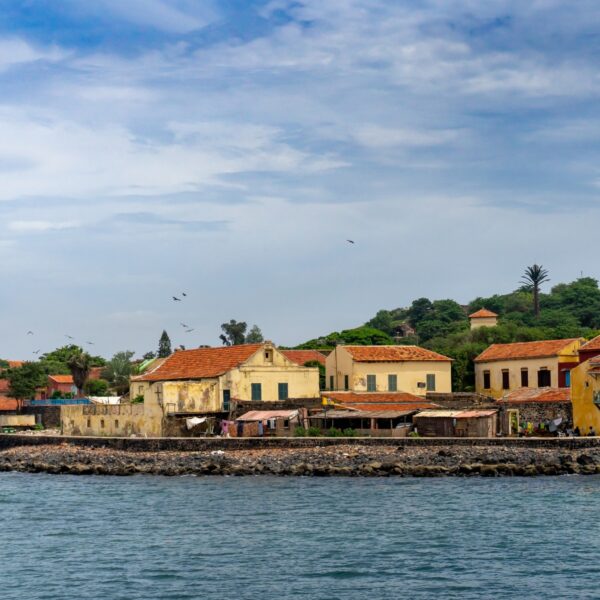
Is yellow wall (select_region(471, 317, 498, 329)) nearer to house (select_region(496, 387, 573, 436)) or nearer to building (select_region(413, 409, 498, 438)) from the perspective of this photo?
house (select_region(496, 387, 573, 436))

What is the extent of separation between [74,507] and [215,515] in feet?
23.7

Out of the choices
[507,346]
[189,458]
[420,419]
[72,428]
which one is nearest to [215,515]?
[189,458]

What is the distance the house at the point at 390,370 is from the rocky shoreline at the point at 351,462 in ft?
42.3

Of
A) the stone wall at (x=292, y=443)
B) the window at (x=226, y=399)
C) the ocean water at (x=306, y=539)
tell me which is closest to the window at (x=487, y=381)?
the window at (x=226, y=399)

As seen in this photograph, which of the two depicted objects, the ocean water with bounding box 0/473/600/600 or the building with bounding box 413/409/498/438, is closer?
the ocean water with bounding box 0/473/600/600

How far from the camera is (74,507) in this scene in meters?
44.3

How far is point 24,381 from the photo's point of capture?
91750 mm

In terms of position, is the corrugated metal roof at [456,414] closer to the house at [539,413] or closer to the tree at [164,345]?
the house at [539,413]

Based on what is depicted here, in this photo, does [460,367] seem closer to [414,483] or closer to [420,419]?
[420,419]

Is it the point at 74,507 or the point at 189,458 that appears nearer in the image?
the point at 74,507

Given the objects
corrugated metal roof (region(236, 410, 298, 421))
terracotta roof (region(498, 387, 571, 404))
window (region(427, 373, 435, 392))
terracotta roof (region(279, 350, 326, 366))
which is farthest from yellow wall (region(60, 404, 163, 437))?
terracotta roof (region(279, 350, 326, 366))

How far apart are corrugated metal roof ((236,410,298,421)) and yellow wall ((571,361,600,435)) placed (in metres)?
14.7

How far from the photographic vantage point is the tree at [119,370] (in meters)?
108

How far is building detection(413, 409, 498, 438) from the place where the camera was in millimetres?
57219
